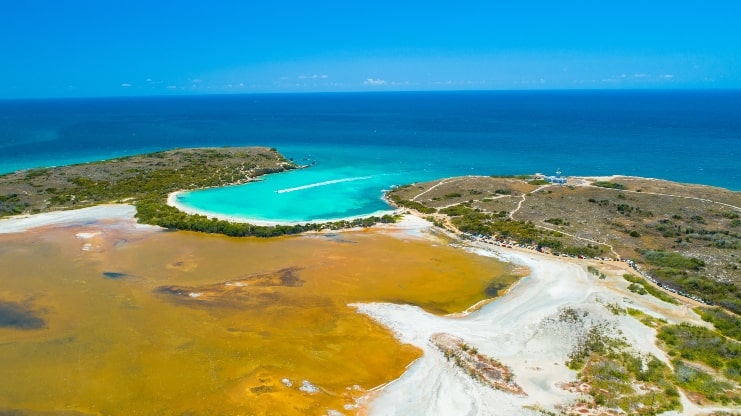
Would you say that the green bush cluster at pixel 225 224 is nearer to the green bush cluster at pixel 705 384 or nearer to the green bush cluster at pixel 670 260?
the green bush cluster at pixel 670 260

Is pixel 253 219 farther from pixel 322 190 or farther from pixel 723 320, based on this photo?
pixel 723 320

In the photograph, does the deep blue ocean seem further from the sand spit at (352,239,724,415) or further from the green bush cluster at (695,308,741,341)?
the green bush cluster at (695,308,741,341)

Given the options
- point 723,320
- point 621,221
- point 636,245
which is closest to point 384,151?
point 621,221

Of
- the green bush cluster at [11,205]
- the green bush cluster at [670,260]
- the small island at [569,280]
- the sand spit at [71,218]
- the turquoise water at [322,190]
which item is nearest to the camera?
the small island at [569,280]

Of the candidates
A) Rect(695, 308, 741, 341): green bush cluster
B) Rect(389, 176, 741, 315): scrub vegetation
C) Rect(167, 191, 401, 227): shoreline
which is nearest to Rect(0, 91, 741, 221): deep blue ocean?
Rect(167, 191, 401, 227): shoreline

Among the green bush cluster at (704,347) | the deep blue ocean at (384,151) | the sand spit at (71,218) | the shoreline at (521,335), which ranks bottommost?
the shoreline at (521,335)

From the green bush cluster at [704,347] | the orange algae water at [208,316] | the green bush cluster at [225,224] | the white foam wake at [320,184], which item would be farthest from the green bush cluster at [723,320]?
the white foam wake at [320,184]
